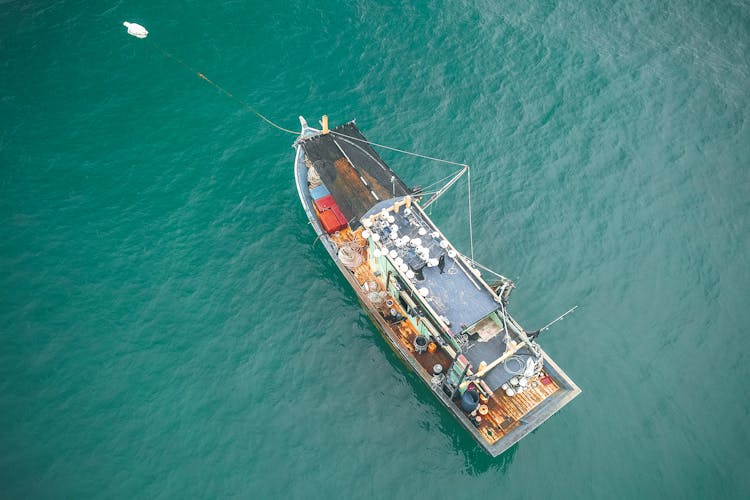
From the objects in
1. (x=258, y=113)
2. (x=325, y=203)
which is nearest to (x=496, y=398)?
(x=325, y=203)

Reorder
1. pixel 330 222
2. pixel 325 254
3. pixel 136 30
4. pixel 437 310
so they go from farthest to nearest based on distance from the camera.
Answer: pixel 136 30, pixel 325 254, pixel 330 222, pixel 437 310

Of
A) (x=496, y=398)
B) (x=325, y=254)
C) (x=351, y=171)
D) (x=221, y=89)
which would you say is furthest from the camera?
(x=221, y=89)

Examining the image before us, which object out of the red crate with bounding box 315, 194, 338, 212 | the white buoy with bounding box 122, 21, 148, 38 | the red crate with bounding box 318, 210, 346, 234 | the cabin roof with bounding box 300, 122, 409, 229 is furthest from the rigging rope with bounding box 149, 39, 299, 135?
the red crate with bounding box 318, 210, 346, 234

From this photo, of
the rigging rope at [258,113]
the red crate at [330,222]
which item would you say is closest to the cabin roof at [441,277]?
the red crate at [330,222]

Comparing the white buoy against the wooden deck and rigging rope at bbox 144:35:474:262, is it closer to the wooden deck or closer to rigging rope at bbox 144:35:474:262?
rigging rope at bbox 144:35:474:262

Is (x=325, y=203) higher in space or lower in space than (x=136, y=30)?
lower

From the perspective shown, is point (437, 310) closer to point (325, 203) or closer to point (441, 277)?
point (441, 277)
